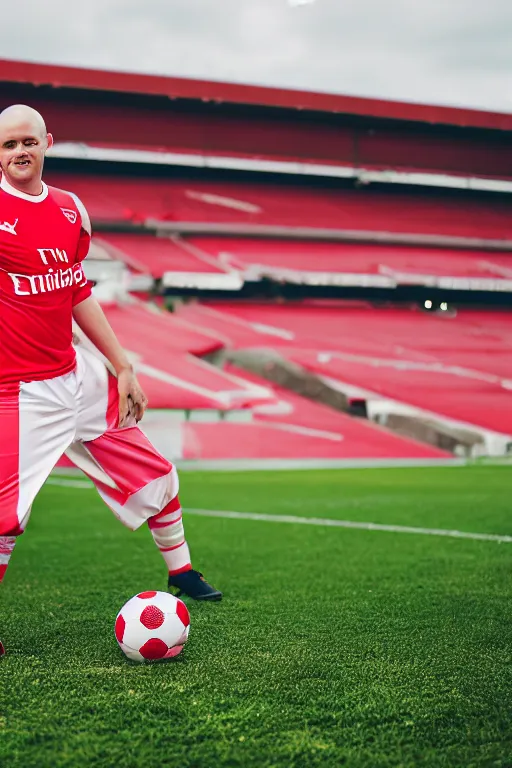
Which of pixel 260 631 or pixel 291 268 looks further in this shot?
pixel 291 268

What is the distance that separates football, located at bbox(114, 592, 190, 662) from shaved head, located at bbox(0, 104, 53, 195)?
1.39 meters

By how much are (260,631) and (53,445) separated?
94 cm

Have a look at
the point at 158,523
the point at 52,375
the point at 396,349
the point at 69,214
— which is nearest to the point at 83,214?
the point at 69,214

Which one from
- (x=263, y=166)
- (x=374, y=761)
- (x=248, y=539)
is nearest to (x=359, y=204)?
(x=263, y=166)

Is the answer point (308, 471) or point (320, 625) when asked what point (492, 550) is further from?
point (308, 471)

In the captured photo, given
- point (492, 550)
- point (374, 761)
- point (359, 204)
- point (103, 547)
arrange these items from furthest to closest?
point (359, 204), point (103, 547), point (492, 550), point (374, 761)

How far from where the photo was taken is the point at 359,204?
18.4 m

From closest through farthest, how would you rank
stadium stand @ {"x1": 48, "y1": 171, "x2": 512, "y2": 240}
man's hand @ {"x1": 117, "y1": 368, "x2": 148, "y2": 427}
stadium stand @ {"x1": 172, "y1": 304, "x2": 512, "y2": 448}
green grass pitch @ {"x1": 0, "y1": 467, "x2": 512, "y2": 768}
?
green grass pitch @ {"x1": 0, "y1": 467, "x2": 512, "y2": 768}, man's hand @ {"x1": 117, "y1": 368, "x2": 148, "y2": 427}, stadium stand @ {"x1": 172, "y1": 304, "x2": 512, "y2": 448}, stadium stand @ {"x1": 48, "y1": 171, "x2": 512, "y2": 240}

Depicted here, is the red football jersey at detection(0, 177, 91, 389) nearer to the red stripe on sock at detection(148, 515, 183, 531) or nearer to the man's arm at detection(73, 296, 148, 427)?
the man's arm at detection(73, 296, 148, 427)

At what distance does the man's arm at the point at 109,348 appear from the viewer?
9.66 ft

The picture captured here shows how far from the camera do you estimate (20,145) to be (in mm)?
2557

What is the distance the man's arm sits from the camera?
9.66 feet

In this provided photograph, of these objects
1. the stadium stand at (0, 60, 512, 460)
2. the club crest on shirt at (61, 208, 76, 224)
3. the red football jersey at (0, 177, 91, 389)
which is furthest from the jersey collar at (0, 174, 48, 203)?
the stadium stand at (0, 60, 512, 460)

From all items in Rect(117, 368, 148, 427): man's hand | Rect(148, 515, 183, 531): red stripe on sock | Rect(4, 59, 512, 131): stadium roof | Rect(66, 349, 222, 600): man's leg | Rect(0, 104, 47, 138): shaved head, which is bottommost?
Rect(148, 515, 183, 531): red stripe on sock
